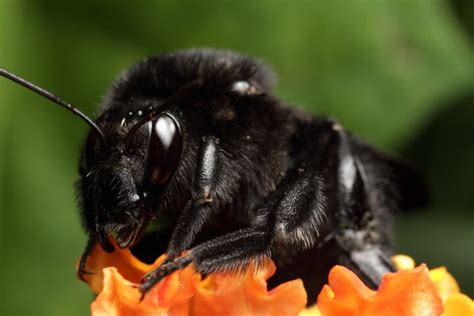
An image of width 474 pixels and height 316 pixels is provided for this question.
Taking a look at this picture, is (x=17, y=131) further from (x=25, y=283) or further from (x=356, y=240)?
(x=356, y=240)

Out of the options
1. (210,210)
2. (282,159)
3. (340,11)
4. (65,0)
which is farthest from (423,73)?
(210,210)

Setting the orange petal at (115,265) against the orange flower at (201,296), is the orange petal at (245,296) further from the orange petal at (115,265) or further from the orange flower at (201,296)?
the orange petal at (115,265)

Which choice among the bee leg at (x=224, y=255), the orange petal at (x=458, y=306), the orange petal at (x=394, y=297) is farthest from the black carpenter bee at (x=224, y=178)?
the orange petal at (x=458, y=306)

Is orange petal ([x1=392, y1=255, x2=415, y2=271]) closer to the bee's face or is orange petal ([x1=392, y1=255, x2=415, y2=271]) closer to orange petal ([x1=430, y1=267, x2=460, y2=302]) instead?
orange petal ([x1=430, y1=267, x2=460, y2=302])

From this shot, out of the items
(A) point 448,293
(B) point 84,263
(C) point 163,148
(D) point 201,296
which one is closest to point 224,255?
(D) point 201,296

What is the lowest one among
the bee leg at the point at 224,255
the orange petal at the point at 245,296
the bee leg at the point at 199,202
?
the orange petal at the point at 245,296

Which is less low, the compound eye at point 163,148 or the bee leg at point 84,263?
the compound eye at point 163,148

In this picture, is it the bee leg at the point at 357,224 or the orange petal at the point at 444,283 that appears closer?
the orange petal at the point at 444,283
